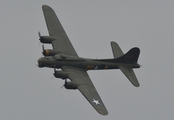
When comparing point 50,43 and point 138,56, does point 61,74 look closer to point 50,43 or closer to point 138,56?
point 50,43

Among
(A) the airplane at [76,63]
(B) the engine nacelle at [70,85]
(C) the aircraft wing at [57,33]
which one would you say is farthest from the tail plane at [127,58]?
(B) the engine nacelle at [70,85]

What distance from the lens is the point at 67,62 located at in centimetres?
8069

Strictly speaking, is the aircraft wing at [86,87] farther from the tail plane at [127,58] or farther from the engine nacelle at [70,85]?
the tail plane at [127,58]

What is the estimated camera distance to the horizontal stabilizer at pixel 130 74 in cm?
8006

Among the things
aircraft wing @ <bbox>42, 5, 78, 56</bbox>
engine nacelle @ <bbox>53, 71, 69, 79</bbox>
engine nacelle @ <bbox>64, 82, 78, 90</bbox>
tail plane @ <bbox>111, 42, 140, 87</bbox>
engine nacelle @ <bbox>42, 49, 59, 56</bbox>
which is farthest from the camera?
aircraft wing @ <bbox>42, 5, 78, 56</bbox>

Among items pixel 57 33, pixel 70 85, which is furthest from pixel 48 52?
pixel 70 85

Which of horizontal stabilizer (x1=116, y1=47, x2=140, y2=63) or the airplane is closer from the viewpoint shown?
the airplane

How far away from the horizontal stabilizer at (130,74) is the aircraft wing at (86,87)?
18.2 ft

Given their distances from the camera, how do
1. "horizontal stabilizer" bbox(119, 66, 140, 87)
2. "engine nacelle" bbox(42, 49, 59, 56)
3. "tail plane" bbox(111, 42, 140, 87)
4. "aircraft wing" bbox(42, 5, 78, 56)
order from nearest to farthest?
"horizontal stabilizer" bbox(119, 66, 140, 87) < "engine nacelle" bbox(42, 49, 59, 56) < "tail plane" bbox(111, 42, 140, 87) < "aircraft wing" bbox(42, 5, 78, 56)

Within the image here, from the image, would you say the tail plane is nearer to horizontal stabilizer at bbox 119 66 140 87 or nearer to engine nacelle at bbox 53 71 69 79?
horizontal stabilizer at bbox 119 66 140 87

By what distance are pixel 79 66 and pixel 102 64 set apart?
364 centimetres

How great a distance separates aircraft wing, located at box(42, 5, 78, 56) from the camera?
84.0 m

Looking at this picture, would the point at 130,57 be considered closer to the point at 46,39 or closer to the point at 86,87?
the point at 86,87

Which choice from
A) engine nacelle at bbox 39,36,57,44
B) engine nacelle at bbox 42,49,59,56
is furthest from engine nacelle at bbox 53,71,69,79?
engine nacelle at bbox 39,36,57,44
